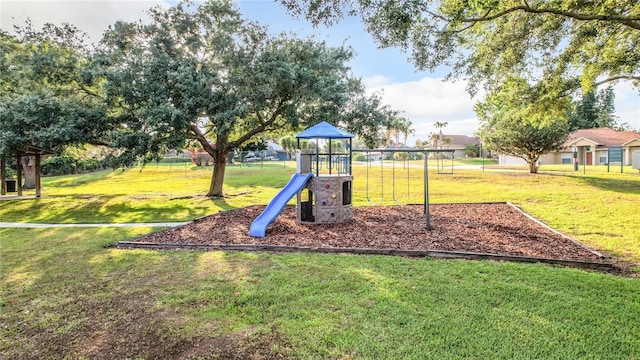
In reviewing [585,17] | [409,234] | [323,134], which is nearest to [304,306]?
[409,234]

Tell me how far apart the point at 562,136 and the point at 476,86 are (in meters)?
15.6

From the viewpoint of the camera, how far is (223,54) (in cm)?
1223

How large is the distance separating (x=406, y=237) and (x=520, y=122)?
746 inches

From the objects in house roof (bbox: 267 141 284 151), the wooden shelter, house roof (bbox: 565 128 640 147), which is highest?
house roof (bbox: 267 141 284 151)

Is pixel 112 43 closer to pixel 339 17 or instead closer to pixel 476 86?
pixel 339 17

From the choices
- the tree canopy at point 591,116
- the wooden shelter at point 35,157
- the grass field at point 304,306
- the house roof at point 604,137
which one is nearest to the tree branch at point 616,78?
the grass field at point 304,306

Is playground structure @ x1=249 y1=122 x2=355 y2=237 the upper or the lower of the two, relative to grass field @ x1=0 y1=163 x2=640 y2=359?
upper

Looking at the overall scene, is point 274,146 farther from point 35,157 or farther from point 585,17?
point 585,17

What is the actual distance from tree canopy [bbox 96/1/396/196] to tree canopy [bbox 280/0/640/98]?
3.90 meters

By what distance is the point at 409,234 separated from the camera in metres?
7.52

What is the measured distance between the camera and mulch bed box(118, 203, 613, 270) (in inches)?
239

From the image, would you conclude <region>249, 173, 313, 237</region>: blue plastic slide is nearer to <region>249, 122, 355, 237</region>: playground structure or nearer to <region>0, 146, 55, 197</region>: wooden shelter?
<region>249, 122, 355, 237</region>: playground structure

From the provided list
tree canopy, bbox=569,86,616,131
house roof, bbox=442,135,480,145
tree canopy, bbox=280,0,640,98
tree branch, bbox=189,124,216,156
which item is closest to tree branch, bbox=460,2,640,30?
tree canopy, bbox=280,0,640,98

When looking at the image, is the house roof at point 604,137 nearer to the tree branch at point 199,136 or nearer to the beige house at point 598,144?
the beige house at point 598,144
